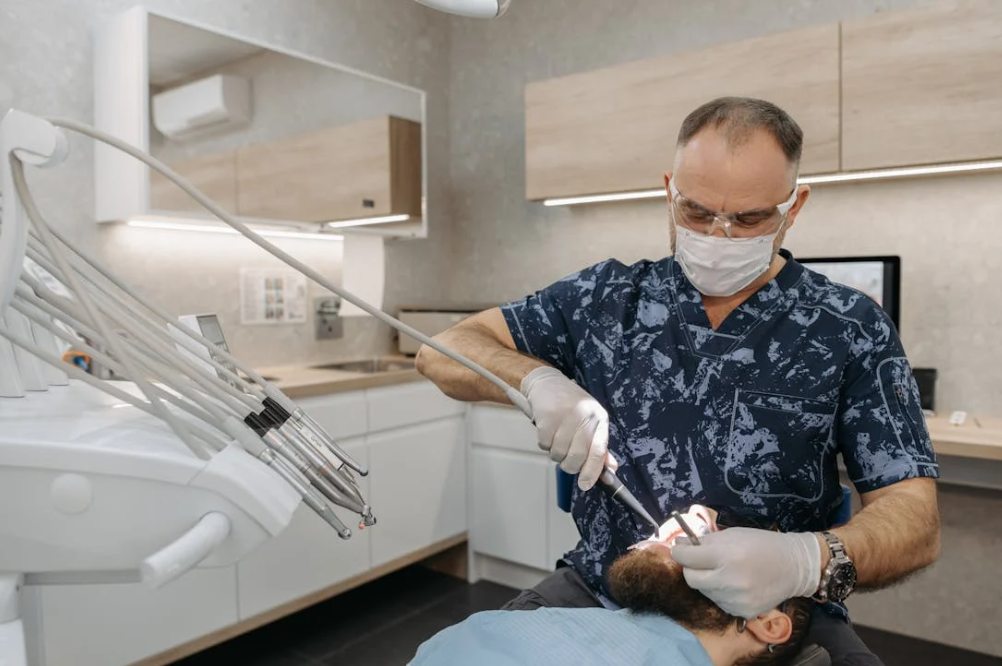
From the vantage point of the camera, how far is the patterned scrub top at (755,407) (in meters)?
1.27

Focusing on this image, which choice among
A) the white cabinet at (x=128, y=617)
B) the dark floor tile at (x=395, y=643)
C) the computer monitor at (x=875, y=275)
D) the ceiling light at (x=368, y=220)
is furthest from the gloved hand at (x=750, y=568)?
the ceiling light at (x=368, y=220)

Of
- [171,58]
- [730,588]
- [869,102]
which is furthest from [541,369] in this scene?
[171,58]

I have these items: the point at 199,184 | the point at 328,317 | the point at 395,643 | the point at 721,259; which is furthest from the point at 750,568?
the point at 328,317

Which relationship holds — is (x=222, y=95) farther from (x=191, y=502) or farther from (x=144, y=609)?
(x=191, y=502)

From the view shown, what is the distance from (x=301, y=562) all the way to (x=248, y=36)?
79.4 inches

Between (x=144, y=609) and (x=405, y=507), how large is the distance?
100cm

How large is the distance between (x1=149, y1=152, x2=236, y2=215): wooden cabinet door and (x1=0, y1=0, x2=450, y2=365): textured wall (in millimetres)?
239

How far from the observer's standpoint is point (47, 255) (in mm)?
669

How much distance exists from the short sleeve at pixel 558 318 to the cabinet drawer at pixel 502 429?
4.32ft

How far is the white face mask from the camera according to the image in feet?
4.36

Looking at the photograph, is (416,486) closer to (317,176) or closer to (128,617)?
(128,617)

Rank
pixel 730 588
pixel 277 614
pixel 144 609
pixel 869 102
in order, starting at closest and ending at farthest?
pixel 730 588, pixel 144 609, pixel 869 102, pixel 277 614

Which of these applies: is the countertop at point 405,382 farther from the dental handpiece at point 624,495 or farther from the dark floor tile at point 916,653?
the dental handpiece at point 624,495

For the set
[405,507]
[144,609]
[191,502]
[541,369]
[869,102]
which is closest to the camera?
[191,502]
